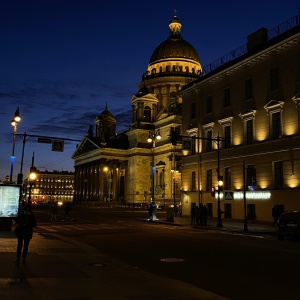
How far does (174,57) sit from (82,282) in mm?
101134

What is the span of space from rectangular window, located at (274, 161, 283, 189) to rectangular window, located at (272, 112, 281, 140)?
2280mm

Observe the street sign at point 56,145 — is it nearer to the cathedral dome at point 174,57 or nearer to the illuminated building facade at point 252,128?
the illuminated building facade at point 252,128

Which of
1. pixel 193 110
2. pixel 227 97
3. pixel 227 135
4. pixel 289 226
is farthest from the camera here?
pixel 193 110

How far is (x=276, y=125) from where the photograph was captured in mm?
36594

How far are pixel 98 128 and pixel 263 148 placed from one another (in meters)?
98.6

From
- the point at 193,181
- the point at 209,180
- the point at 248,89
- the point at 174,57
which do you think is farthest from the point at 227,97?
the point at 174,57

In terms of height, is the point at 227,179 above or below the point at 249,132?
below

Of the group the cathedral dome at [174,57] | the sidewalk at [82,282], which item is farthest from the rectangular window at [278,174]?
the cathedral dome at [174,57]

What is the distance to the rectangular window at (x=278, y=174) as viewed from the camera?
35.8 m

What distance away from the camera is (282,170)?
117 ft

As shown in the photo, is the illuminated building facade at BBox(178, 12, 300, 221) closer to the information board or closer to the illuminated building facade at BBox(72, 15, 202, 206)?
the information board

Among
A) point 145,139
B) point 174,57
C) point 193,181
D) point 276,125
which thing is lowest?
point 193,181

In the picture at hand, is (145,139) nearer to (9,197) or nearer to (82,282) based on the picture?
(9,197)

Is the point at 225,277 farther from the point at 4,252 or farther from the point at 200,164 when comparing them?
the point at 200,164
